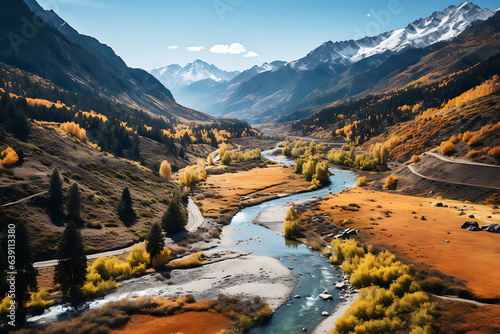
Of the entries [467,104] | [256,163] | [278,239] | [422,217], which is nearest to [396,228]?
[422,217]

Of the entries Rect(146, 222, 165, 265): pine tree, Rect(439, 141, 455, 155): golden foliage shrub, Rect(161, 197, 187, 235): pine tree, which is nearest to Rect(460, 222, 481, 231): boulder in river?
Rect(439, 141, 455, 155): golden foliage shrub

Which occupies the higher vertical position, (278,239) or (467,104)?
(467,104)

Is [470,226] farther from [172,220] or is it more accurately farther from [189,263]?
[172,220]

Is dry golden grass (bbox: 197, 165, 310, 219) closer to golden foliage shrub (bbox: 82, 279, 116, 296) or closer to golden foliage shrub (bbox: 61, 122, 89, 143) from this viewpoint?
golden foliage shrub (bbox: 82, 279, 116, 296)

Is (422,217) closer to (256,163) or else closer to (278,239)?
(278,239)

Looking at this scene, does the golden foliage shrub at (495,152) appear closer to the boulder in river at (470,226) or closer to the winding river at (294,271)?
the boulder in river at (470,226)

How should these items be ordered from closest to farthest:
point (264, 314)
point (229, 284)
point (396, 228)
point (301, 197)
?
point (264, 314) → point (229, 284) → point (396, 228) → point (301, 197)

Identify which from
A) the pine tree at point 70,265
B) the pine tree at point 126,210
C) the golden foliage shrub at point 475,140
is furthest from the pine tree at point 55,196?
the golden foliage shrub at point 475,140
